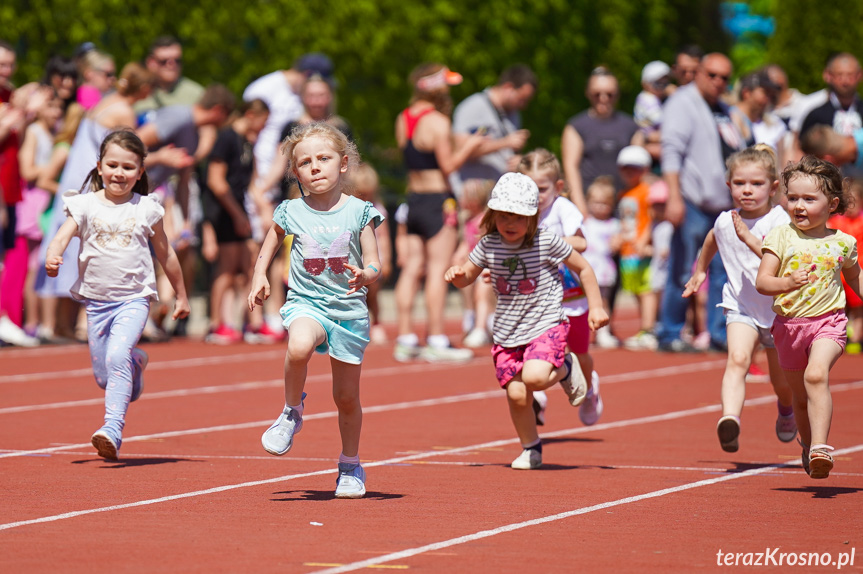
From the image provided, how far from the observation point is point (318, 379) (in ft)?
43.4

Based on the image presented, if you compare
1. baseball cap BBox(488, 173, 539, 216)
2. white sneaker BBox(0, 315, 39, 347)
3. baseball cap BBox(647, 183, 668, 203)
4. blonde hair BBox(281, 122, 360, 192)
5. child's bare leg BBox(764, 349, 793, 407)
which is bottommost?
child's bare leg BBox(764, 349, 793, 407)

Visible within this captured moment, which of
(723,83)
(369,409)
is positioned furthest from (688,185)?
(369,409)

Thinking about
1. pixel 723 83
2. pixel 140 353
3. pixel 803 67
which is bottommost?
pixel 140 353

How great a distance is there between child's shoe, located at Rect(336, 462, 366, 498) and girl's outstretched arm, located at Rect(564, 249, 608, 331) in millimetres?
1550

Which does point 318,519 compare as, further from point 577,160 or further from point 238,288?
point 238,288

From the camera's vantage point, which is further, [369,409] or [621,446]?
[369,409]

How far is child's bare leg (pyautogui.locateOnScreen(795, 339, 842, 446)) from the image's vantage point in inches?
298

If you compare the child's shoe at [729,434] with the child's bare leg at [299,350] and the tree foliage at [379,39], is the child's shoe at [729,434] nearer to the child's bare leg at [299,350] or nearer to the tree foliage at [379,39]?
the child's bare leg at [299,350]

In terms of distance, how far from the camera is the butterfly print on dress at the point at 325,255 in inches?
294

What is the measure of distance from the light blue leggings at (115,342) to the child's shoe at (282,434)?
153cm

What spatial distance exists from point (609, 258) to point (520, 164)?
23.5ft

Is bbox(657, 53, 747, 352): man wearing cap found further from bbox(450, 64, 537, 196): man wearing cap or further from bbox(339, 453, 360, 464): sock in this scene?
bbox(339, 453, 360, 464): sock

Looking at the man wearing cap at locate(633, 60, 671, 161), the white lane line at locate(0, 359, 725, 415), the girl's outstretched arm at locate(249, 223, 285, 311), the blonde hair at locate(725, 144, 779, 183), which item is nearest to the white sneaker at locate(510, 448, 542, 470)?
the girl's outstretched arm at locate(249, 223, 285, 311)

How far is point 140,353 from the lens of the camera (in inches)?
357
